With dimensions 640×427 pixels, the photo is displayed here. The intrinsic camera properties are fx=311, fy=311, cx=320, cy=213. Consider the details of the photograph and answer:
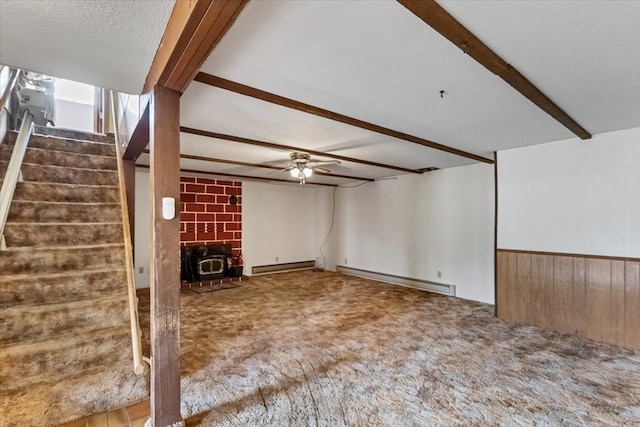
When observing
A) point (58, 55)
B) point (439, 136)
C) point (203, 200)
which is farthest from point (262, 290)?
point (58, 55)

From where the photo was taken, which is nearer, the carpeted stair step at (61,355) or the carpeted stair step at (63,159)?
the carpeted stair step at (61,355)

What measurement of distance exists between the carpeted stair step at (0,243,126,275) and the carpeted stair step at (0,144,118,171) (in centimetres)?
128

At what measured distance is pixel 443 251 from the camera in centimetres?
523

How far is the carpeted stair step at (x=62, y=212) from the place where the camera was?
281cm

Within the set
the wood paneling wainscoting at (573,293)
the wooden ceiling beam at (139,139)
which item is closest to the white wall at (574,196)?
the wood paneling wainscoting at (573,293)

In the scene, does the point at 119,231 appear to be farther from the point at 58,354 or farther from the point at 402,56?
the point at 402,56

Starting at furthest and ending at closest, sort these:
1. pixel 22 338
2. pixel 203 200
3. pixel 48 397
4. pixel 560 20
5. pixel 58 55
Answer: pixel 203 200
pixel 22 338
pixel 48 397
pixel 58 55
pixel 560 20

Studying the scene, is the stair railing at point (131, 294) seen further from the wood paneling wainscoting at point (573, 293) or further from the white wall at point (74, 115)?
the wood paneling wainscoting at point (573, 293)

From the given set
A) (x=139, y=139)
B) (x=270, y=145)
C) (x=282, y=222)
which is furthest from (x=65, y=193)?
(x=282, y=222)

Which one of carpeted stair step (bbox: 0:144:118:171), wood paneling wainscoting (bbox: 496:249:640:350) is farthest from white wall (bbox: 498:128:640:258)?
carpeted stair step (bbox: 0:144:118:171)

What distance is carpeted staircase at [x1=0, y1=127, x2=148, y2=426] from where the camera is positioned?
2.12 m

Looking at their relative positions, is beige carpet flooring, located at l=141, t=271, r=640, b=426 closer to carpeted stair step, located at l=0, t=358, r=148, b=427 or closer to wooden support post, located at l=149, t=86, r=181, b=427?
wooden support post, located at l=149, t=86, r=181, b=427

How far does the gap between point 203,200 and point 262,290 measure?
2.20m

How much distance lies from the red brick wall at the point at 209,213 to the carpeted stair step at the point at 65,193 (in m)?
2.29
